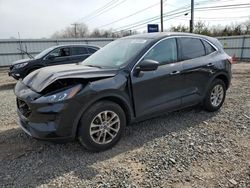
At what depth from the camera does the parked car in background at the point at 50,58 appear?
9.30 m

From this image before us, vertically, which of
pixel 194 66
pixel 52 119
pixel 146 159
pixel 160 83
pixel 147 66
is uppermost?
pixel 147 66

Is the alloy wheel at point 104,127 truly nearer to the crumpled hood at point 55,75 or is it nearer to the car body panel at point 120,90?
the car body panel at point 120,90

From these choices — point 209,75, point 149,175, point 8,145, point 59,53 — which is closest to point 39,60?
point 59,53

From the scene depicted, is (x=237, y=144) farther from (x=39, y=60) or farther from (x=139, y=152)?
(x=39, y=60)

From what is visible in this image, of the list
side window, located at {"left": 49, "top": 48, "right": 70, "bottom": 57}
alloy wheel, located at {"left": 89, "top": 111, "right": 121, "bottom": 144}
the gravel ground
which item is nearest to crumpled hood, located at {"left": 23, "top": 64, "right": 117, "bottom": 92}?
alloy wheel, located at {"left": 89, "top": 111, "right": 121, "bottom": 144}

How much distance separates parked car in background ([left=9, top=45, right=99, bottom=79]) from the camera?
9298 millimetres

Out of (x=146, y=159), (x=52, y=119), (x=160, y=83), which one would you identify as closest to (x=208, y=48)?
(x=160, y=83)

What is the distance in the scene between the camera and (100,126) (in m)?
3.59

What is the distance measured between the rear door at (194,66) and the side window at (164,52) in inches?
7.7

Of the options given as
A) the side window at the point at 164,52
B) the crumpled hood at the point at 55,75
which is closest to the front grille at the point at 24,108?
the crumpled hood at the point at 55,75

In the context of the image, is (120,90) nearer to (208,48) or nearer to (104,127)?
(104,127)

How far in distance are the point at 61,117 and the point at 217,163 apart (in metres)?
2.16

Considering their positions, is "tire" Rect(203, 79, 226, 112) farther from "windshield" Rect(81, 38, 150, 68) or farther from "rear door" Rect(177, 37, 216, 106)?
"windshield" Rect(81, 38, 150, 68)

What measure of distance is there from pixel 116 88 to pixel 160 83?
91cm
